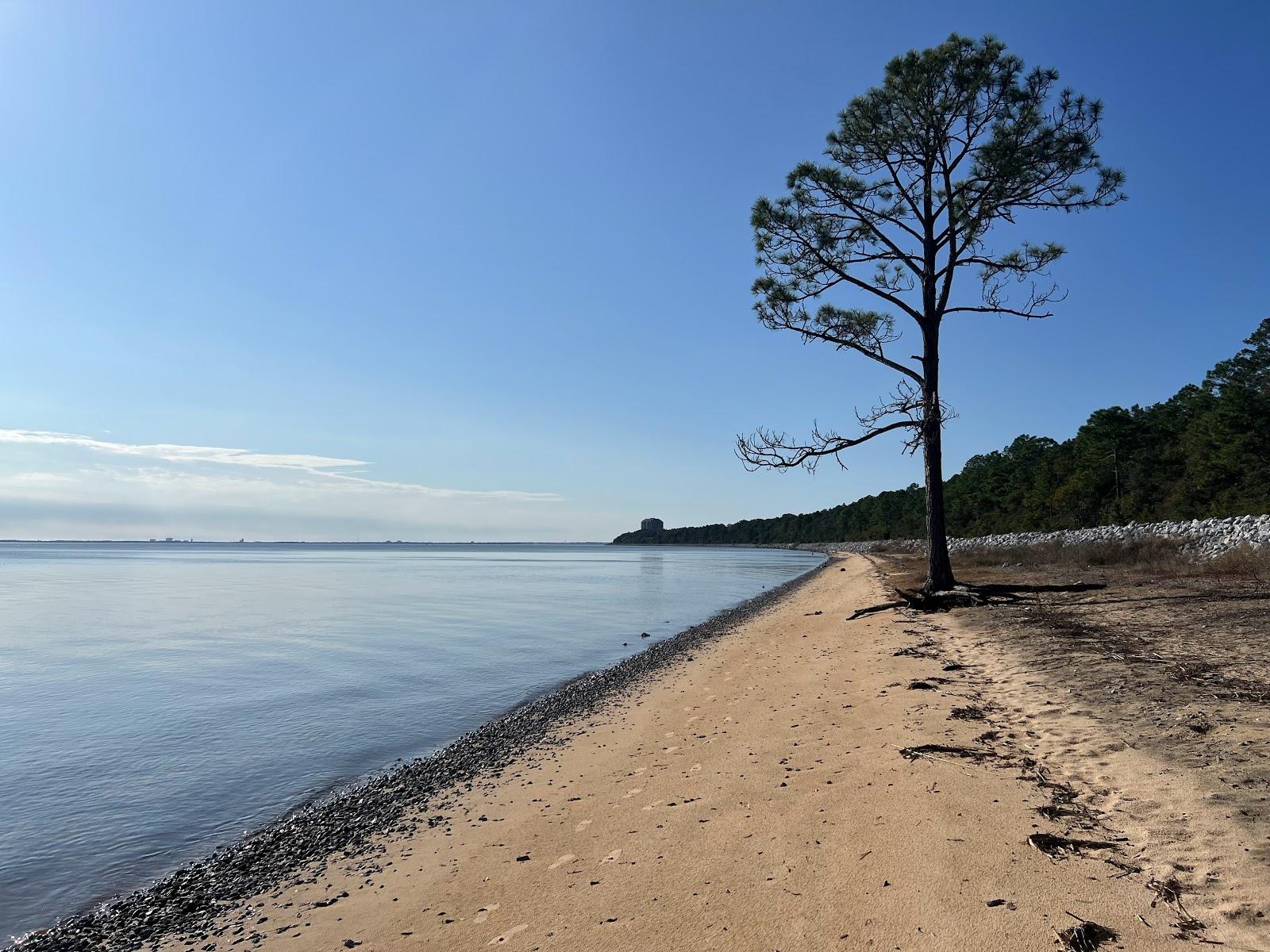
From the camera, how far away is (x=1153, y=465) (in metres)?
66.8

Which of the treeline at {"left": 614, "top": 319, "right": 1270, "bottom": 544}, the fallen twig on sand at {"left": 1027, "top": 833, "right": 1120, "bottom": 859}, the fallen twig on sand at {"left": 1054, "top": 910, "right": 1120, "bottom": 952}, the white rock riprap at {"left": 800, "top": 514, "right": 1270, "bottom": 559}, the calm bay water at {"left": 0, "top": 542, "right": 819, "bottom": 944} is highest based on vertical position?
the treeline at {"left": 614, "top": 319, "right": 1270, "bottom": 544}

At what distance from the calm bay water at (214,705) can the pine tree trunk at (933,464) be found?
32.5 ft

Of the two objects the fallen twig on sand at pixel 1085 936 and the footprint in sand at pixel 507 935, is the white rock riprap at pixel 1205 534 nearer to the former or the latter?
the fallen twig on sand at pixel 1085 936

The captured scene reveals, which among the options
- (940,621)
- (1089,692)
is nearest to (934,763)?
(1089,692)

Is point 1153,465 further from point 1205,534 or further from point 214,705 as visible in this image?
point 214,705

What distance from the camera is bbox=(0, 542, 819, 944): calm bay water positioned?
8531mm

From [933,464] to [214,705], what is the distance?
65.4 feet

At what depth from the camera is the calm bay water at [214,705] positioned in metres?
8.53

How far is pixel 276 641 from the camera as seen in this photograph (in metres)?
25.7

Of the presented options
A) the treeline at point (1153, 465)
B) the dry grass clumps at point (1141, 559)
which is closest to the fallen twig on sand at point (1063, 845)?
the dry grass clumps at point (1141, 559)

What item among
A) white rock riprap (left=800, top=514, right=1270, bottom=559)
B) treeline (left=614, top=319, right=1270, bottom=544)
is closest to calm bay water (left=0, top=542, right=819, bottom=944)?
white rock riprap (left=800, top=514, right=1270, bottom=559)

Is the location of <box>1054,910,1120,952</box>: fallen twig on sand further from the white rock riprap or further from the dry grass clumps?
the white rock riprap

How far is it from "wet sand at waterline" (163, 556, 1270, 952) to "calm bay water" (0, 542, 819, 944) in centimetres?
315

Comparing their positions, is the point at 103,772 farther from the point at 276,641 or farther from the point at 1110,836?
the point at 276,641
